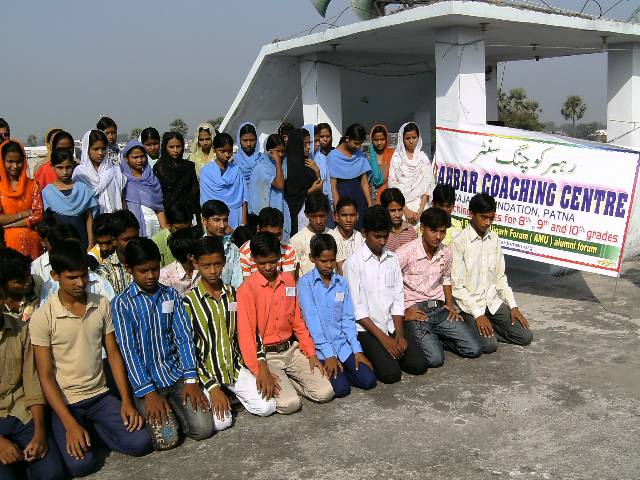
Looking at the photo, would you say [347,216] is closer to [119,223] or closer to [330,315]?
[330,315]

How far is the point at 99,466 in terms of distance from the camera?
3377 millimetres

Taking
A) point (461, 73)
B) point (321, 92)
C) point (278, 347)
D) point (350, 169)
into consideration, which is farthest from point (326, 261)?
point (321, 92)

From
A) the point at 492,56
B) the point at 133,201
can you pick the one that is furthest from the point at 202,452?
the point at 492,56

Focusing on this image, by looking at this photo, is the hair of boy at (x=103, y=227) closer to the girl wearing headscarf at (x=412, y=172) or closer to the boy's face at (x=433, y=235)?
the boy's face at (x=433, y=235)

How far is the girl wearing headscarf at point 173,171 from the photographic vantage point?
19.6 feet

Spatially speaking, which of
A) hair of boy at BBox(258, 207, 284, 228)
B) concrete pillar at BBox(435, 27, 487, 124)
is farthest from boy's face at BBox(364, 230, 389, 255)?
concrete pillar at BBox(435, 27, 487, 124)

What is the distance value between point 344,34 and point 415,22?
121cm

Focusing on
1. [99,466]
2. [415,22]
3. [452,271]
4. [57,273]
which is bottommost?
[99,466]

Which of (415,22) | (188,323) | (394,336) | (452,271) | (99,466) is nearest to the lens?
(99,466)

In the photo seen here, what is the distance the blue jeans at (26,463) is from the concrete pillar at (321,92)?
263 inches

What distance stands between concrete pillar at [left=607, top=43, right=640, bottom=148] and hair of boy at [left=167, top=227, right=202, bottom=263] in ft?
21.3

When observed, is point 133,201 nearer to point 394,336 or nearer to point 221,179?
point 221,179

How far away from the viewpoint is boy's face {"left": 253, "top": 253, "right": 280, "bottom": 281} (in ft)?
13.2

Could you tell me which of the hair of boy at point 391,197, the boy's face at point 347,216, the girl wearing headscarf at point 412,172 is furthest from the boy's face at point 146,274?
the girl wearing headscarf at point 412,172
